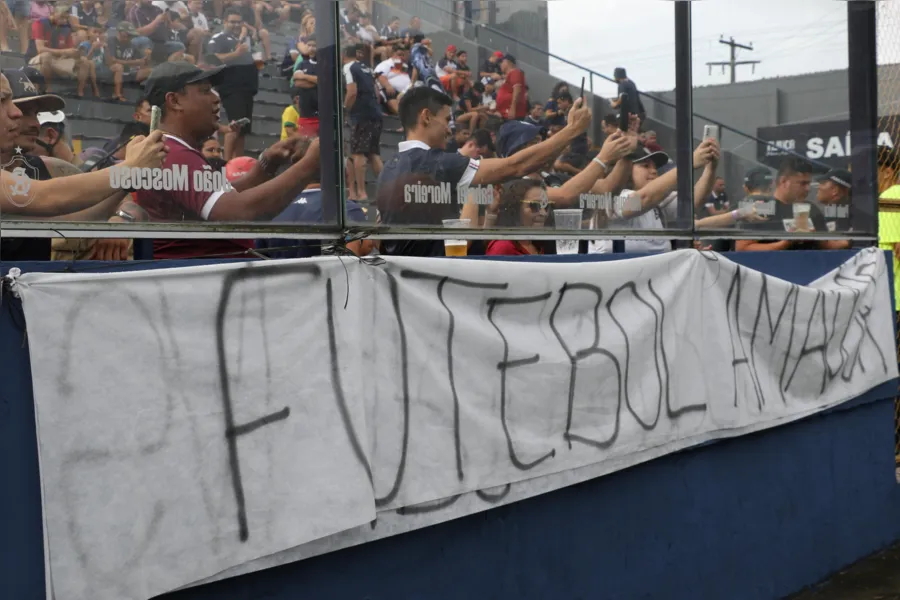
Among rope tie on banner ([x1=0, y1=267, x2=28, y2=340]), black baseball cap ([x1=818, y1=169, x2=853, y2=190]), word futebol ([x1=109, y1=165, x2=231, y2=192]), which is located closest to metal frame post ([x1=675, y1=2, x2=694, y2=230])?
black baseball cap ([x1=818, y1=169, x2=853, y2=190])

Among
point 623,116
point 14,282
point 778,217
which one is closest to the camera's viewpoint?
point 14,282

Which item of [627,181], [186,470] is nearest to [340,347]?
[186,470]

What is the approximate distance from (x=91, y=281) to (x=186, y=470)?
0.55 meters

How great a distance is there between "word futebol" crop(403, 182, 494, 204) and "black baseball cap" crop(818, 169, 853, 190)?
3.02m

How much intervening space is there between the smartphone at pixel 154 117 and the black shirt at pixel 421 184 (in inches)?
33.9

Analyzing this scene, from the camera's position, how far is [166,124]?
9.37 ft

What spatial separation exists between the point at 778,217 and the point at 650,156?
1.29 meters

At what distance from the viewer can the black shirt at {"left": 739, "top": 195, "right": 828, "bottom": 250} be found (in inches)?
216

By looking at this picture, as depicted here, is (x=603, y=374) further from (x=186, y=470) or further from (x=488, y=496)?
(x=186, y=470)

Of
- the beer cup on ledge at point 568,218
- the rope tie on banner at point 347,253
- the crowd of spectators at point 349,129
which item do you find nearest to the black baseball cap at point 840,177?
the crowd of spectators at point 349,129

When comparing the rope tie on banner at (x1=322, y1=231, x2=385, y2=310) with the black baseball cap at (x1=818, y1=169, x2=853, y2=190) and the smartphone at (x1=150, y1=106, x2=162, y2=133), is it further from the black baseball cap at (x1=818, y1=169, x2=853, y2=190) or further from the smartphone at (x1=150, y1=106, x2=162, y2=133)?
the black baseball cap at (x1=818, y1=169, x2=853, y2=190)

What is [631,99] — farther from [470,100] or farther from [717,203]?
[470,100]

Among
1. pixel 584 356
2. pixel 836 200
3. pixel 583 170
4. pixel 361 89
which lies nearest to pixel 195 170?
pixel 361 89

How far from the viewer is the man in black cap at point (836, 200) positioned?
20.0 feet
